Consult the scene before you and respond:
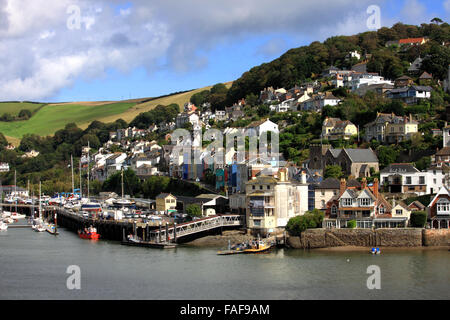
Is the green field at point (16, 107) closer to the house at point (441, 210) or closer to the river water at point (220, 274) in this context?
the river water at point (220, 274)

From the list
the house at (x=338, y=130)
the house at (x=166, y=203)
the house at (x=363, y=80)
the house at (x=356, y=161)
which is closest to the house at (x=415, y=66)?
the house at (x=363, y=80)

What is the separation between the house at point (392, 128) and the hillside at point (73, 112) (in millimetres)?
82761

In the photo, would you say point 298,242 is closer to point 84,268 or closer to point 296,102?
point 84,268

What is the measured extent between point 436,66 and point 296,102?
18.5m

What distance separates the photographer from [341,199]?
49.2 metres

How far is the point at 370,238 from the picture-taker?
152 ft

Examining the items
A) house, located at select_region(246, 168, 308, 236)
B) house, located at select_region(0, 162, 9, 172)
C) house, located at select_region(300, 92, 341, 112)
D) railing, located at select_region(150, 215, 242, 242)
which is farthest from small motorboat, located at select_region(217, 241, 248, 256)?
house, located at select_region(0, 162, 9, 172)

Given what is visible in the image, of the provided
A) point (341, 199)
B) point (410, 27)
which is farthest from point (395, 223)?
point (410, 27)

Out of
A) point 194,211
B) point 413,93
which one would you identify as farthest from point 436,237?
point 413,93

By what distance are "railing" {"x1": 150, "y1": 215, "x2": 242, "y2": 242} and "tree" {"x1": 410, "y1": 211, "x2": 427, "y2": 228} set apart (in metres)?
13.4

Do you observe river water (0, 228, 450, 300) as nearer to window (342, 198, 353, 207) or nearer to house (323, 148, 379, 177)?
window (342, 198, 353, 207)

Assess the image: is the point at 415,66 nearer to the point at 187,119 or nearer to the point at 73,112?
the point at 187,119

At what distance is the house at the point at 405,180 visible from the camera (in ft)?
182

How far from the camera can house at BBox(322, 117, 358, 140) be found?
73812 millimetres
